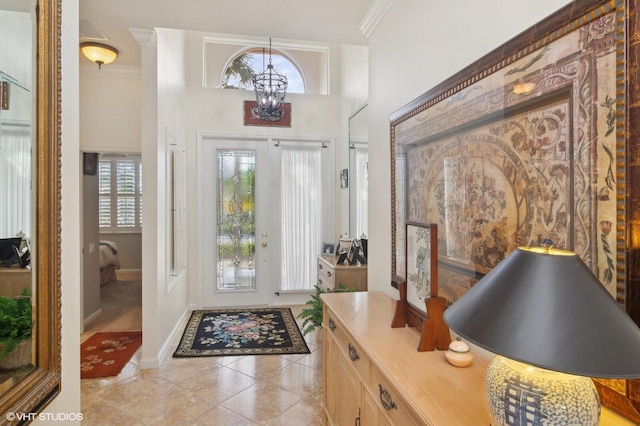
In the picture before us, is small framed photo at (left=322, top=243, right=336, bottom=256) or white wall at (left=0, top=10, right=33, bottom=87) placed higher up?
white wall at (left=0, top=10, right=33, bottom=87)

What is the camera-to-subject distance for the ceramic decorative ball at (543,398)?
73 cm

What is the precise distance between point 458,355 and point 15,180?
1.47m

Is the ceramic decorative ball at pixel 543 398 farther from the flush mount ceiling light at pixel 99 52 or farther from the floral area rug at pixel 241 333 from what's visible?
the flush mount ceiling light at pixel 99 52

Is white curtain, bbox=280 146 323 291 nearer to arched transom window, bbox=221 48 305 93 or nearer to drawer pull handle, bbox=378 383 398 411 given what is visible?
arched transom window, bbox=221 48 305 93

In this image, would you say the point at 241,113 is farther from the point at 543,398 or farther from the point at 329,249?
the point at 543,398

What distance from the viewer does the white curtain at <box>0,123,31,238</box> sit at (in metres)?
0.94

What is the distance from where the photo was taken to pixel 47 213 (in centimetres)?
109

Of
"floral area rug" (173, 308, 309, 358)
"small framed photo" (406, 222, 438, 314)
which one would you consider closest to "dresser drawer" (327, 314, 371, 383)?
"small framed photo" (406, 222, 438, 314)

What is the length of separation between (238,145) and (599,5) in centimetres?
470

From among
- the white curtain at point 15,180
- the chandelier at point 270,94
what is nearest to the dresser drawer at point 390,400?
the white curtain at point 15,180

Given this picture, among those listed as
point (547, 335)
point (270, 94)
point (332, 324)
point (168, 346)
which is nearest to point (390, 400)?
point (547, 335)

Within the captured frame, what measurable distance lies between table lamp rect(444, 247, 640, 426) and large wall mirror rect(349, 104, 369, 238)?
3459 millimetres

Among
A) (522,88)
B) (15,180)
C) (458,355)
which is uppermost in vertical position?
(522,88)

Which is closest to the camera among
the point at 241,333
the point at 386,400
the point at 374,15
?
the point at 386,400
